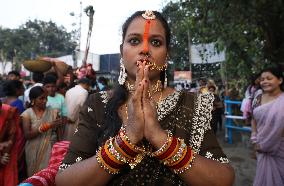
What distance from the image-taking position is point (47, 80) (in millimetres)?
5246

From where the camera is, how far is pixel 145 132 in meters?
1.29

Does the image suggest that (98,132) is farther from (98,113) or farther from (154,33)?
(154,33)

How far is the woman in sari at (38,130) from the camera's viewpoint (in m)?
4.11

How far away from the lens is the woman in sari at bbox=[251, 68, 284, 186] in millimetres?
3695

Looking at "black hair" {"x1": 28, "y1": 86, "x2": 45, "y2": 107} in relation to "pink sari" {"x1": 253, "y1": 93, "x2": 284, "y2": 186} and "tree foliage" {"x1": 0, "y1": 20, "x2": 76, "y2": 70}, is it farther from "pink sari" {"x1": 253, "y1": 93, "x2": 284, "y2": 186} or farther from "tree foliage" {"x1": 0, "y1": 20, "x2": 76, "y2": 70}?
"tree foliage" {"x1": 0, "y1": 20, "x2": 76, "y2": 70}

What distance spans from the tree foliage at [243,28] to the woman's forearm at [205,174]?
499 cm

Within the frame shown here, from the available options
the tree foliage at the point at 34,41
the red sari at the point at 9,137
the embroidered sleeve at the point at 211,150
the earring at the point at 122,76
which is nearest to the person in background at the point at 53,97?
the red sari at the point at 9,137

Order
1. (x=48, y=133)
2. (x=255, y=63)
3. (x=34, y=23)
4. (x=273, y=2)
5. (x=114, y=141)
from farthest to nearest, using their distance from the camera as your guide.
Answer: (x=34, y=23) → (x=255, y=63) → (x=273, y=2) → (x=48, y=133) → (x=114, y=141)

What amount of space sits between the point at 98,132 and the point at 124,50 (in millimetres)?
379

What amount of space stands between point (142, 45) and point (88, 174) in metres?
0.58

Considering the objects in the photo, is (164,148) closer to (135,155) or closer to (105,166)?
(135,155)

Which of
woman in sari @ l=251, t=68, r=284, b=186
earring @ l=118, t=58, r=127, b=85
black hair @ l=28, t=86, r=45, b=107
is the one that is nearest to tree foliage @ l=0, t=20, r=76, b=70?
black hair @ l=28, t=86, r=45, b=107

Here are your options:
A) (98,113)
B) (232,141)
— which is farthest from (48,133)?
(232,141)

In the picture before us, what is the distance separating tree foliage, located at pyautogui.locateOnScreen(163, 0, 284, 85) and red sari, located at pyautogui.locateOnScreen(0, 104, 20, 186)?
13.4ft
